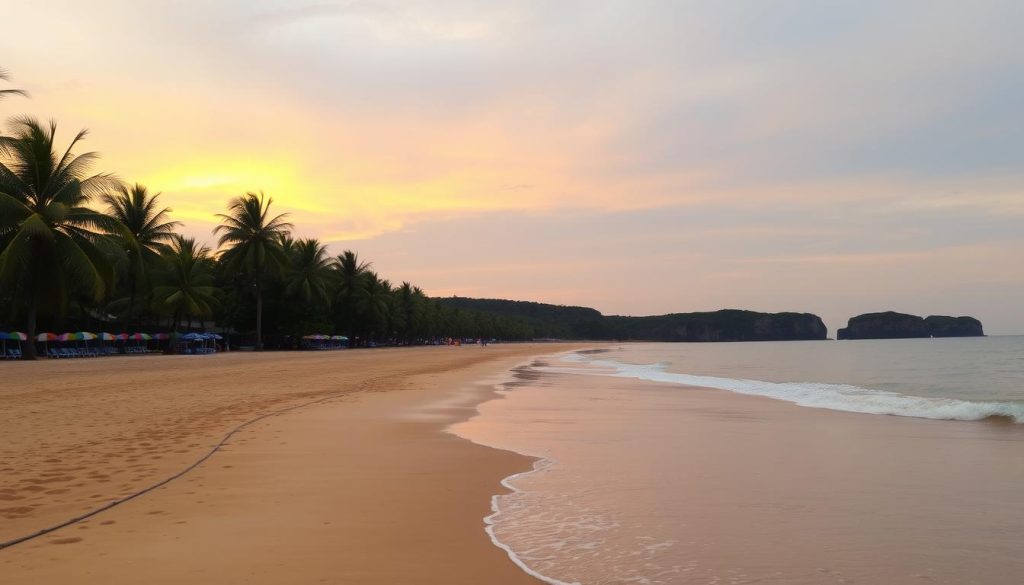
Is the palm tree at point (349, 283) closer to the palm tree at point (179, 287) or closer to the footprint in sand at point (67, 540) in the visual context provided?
the palm tree at point (179, 287)

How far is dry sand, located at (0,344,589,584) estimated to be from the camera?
4.28 m

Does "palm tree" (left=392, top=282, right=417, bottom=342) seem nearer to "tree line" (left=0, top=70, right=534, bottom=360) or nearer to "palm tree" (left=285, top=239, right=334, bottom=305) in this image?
"tree line" (left=0, top=70, right=534, bottom=360)

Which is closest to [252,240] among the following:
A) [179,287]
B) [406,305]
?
[179,287]

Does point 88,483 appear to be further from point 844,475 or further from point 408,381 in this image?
point 408,381

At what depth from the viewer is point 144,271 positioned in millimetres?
46062

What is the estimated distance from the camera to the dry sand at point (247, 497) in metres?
4.28

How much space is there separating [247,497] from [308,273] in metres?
65.4

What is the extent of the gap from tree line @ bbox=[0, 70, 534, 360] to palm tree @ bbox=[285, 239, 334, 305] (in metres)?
0.13

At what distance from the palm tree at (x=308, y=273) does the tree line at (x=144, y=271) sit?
0.13 m

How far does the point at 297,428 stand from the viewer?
10773mm

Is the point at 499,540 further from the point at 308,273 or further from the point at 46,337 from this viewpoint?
the point at 308,273

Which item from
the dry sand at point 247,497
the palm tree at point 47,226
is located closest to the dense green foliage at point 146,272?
the palm tree at point 47,226

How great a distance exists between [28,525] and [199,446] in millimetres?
3695

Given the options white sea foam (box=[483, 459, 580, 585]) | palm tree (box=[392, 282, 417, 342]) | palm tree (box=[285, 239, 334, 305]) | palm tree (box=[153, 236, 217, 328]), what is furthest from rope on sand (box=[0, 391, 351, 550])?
palm tree (box=[392, 282, 417, 342])
